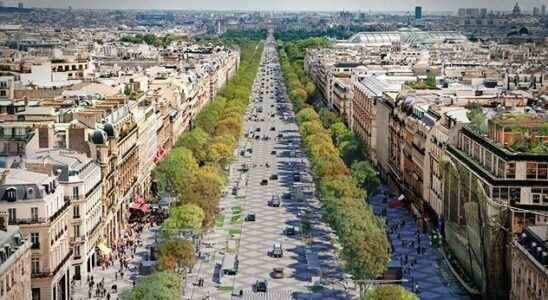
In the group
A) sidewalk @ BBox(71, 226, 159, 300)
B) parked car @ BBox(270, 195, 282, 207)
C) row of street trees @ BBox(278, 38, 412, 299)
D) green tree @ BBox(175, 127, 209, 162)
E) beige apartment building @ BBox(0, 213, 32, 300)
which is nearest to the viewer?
beige apartment building @ BBox(0, 213, 32, 300)

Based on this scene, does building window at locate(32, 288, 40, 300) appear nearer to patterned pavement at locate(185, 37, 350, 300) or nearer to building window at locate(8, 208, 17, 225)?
building window at locate(8, 208, 17, 225)

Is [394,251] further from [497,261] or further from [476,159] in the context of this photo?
[497,261]

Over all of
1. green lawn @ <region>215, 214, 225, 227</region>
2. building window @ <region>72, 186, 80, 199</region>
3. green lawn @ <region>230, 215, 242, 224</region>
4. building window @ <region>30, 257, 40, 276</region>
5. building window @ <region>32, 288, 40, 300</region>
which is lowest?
green lawn @ <region>230, 215, 242, 224</region>

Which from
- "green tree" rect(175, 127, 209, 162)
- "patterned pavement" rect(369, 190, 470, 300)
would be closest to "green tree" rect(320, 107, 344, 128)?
"green tree" rect(175, 127, 209, 162)

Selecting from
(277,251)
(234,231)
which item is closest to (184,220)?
(277,251)

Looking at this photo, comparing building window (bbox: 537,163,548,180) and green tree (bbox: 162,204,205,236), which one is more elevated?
building window (bbox: 537,163,548,180)

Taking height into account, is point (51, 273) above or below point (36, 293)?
above

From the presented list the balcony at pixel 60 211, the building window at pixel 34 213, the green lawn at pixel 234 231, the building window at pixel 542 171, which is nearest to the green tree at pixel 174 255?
the balcony at pixel 60 211

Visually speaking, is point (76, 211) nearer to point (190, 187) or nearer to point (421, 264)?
point (190, 187)
